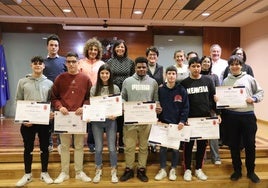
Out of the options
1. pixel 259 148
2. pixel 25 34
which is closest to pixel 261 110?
pixel 259 148

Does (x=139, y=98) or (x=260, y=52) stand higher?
(x=260, y=52)

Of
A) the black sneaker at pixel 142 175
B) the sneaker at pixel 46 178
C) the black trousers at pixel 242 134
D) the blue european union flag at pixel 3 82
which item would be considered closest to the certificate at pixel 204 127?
the black trousers at pixel 242 134

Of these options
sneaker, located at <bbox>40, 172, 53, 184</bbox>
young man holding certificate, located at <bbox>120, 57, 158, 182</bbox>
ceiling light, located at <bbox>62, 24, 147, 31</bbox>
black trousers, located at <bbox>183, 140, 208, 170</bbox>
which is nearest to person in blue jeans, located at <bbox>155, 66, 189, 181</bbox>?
young man holding certificate, located at <bbox>120, 57, 158, 182</bbox>

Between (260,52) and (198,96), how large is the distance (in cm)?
463

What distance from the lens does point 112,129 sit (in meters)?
3.26

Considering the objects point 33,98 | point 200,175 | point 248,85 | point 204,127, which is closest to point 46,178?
point 33,98

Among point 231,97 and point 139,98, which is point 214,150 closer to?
point 231,97

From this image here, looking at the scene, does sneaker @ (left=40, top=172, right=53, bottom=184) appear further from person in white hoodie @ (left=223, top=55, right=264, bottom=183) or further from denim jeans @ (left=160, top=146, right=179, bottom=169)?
person in white hoodie @ (left=223, top=55, right=264, bottom=183)

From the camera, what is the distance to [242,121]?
327 cm

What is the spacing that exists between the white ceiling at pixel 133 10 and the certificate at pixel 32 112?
3.03 metres

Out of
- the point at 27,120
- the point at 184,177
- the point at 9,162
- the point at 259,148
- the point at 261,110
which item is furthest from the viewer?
the point at 261,110

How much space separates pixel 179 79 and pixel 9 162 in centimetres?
234

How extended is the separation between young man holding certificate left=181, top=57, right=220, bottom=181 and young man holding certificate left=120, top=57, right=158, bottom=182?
1.30 ft

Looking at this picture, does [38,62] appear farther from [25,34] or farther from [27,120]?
[25,34]
